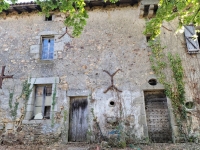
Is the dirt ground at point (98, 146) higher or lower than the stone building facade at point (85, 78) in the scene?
lower

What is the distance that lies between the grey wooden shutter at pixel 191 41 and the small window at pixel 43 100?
575cm

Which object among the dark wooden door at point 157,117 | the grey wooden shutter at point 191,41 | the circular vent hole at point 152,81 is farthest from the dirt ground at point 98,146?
the grey wooden shutter at point 191,41

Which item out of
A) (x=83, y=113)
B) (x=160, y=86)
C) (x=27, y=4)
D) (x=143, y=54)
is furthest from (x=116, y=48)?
(x=27, y=4)

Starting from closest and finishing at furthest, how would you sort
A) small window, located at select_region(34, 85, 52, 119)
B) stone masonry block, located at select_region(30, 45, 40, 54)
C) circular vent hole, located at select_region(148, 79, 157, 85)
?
1. circular vent hole, located at select_region(148, 79, 157, 85)
2. small window, located at select_region(34, 85, 52, 119)
3. stone masonry block, located at select_region(30, 45, 40, 54)

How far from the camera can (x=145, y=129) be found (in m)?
5.97

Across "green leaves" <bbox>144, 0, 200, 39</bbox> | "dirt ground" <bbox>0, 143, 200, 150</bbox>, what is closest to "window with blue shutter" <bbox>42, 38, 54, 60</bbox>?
"dirt ground" <bbox>0, 143, 200, 150</bbox>

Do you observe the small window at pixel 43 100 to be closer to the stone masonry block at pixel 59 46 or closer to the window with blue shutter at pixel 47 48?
the window with blue shutter at pixel 47 48

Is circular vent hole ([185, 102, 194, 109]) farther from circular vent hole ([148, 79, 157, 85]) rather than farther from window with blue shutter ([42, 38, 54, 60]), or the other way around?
window with blue shutter ([42, 38, 54, 60])

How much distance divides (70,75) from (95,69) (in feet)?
3.34

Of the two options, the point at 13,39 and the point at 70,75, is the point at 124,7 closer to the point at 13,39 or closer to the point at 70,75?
the point at 70,75

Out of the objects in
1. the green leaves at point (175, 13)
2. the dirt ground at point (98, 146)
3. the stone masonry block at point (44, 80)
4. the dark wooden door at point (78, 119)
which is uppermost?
the green leaves at point (175, 13)

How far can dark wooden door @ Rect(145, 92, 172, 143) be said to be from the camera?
6.09 meters

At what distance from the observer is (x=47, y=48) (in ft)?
24.3

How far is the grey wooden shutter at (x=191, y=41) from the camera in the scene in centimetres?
665
